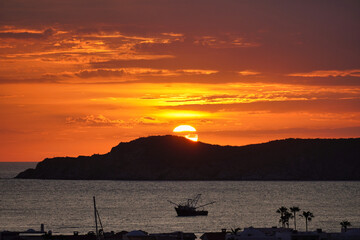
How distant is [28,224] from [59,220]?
43.2 feet

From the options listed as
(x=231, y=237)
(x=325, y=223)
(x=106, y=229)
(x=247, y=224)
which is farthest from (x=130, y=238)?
(x=325, y=223)

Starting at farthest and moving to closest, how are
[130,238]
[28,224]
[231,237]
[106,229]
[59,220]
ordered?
[59,220], [28,224], [106,229], [130,238], [231,237]

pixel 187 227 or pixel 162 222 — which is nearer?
pixel 187 227

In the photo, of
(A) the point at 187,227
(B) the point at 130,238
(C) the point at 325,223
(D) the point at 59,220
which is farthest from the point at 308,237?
(D) the point at 59,220

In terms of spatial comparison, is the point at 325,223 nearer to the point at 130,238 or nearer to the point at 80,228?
the point at 80,228

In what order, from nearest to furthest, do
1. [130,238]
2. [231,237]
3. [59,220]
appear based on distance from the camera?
[231,237] → [130,238] → [59,220]

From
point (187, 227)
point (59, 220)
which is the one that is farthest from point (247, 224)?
point (59, 220)

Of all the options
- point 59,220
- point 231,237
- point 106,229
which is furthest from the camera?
point 59,220

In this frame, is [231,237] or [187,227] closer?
[231,237]

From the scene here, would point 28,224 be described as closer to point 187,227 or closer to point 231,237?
point 187,227

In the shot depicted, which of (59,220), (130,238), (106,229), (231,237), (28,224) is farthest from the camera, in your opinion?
(59,220)

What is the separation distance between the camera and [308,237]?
4028 inches

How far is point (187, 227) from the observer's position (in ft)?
583

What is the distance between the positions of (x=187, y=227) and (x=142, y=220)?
1990 cm
